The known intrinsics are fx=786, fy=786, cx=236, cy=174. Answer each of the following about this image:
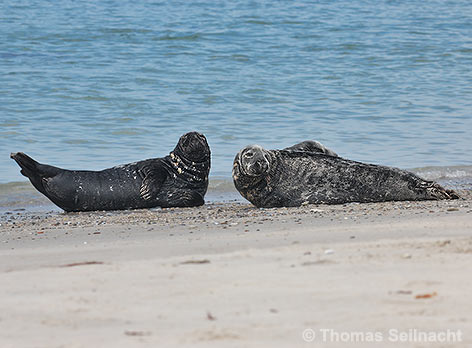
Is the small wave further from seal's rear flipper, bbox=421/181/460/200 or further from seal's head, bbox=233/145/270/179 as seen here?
seal's head, bbox=233/145/270/179

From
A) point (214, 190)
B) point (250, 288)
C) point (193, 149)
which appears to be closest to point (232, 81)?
point (214, 190)

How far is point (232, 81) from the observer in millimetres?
15219

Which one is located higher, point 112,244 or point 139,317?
point 139,317

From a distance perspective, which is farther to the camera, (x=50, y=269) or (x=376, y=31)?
(x=376, y=31)

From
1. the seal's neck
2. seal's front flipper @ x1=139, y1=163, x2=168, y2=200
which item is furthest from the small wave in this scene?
seal's front flipper @ x1=139, y1=163, x2=168, y2=200

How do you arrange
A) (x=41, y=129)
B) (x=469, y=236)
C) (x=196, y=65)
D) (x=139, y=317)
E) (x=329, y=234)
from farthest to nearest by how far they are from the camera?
1. (x=196, y=65)
2. (x=41, y=129)
3. (x=329, y=234)
4. (x=469, y=236)
5. (x=139, y=317)

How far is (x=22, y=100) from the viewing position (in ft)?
43.1

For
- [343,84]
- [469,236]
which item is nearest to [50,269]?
[469,236]

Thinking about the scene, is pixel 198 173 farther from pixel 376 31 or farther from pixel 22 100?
pixel 376 31

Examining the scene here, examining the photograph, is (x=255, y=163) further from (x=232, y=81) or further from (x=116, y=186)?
(x=232, y=81)

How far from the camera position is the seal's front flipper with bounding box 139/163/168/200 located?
7195 mm

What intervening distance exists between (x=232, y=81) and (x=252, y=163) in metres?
8.61

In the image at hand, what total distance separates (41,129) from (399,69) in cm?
850

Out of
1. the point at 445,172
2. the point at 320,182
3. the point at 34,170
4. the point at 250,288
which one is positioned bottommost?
the point at 445,172
